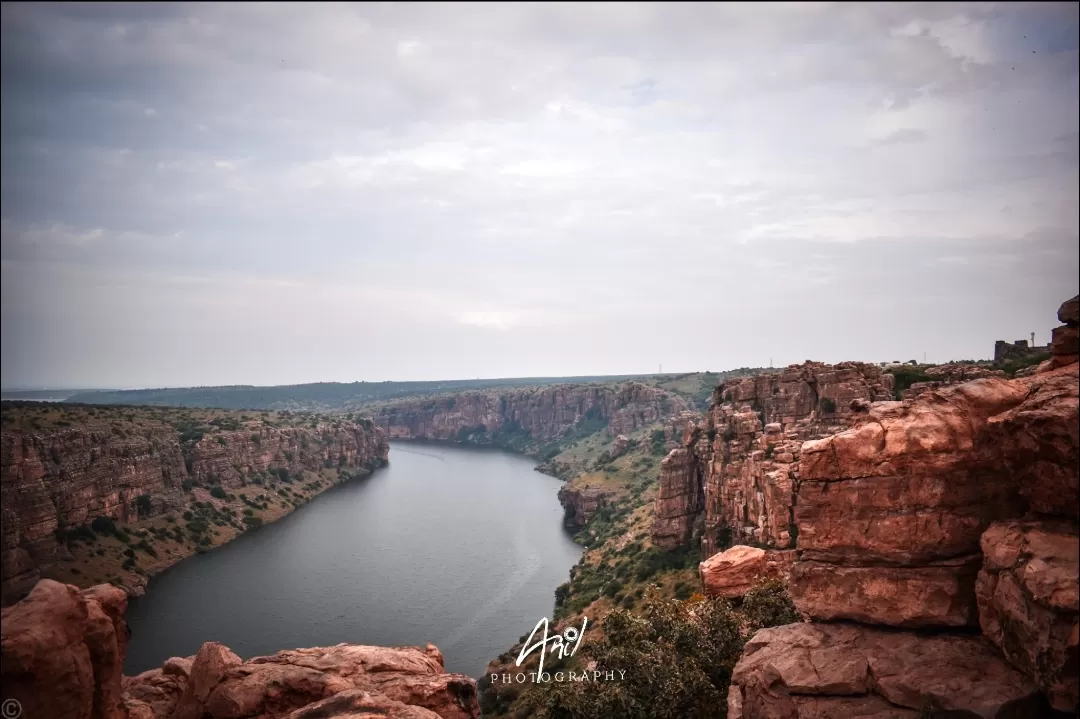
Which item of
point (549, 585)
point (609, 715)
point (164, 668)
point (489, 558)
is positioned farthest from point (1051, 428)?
point (489, 558)

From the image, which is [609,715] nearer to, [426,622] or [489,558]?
[426,622]

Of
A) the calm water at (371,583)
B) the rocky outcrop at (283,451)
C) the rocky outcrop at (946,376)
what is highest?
the rocky outcrop at (946,376)

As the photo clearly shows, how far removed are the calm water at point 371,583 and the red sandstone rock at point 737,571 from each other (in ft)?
93.5

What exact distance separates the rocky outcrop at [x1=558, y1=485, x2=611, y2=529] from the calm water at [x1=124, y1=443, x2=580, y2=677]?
2.78 m

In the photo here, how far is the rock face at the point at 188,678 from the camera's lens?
11.6 metres

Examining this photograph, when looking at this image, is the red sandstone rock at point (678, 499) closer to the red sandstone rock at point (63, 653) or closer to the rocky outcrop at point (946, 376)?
the rocky outcrop at point (946, 376)

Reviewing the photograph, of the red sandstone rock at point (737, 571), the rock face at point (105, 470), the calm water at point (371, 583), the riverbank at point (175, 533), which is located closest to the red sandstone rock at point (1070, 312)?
the red sandstone rock at point (737, 571)

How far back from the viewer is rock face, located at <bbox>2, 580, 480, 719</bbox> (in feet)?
38.0

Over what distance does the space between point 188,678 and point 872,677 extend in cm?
1860

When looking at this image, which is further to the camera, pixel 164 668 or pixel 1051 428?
pixel 164 668

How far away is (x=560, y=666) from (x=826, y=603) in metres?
29.4

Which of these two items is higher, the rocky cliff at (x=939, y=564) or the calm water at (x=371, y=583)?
the rocky cliff at (x=939, y=564)

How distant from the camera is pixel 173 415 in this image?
106375mm

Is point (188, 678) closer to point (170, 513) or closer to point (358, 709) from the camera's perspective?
point (358, 709)
